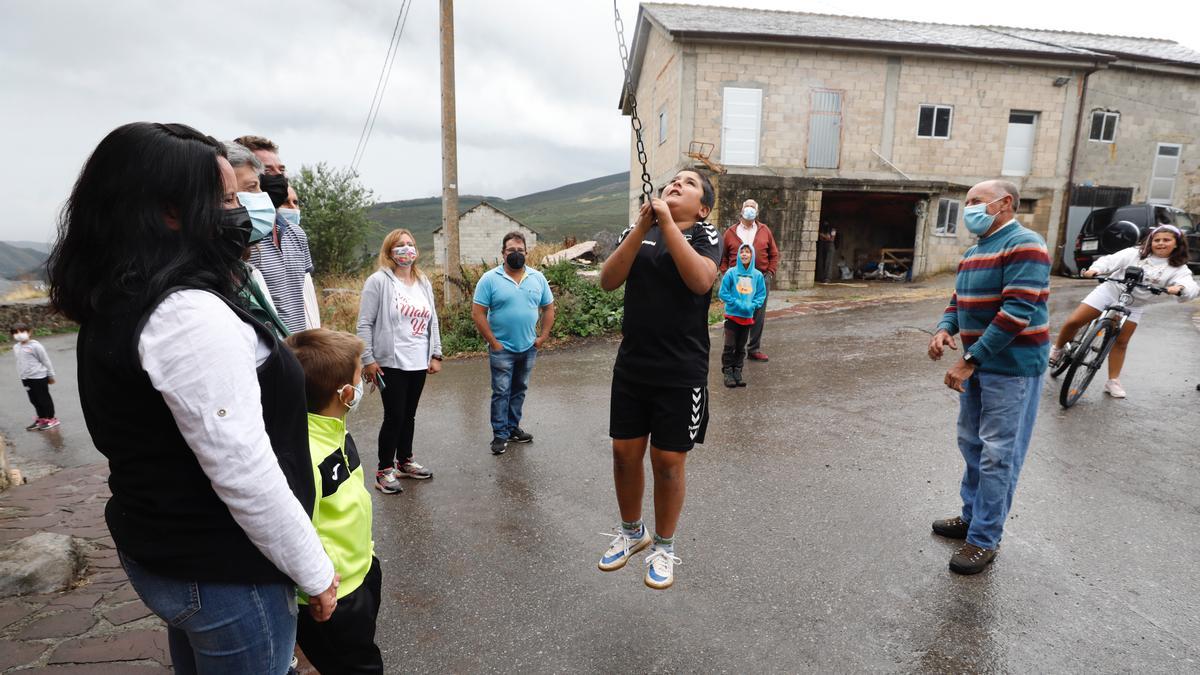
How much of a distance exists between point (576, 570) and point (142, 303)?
2535 mm

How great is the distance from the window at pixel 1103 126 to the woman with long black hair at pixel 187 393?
2464cm

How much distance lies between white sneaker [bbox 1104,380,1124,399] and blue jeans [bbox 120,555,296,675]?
7571 mm

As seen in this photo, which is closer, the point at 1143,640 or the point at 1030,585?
the point at 1143,640

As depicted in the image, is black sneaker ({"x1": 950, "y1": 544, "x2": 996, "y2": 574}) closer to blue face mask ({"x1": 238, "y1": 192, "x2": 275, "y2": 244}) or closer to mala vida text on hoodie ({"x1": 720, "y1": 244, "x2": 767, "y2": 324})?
blue face mask ({"x1": 238, "y1": 192, "x2": 275, "y2": 244})

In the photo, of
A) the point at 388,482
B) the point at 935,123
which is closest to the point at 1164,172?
the point at 935,123

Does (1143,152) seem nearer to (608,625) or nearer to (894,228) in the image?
(894,228)

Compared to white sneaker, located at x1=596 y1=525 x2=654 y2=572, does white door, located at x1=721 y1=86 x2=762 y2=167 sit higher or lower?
higher

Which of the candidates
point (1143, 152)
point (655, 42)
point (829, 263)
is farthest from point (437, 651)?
point (1143, 152)

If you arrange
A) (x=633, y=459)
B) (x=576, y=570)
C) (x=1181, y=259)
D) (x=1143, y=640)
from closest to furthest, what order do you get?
(x=1143, y=640), (x=633, y=459), (x=576, y=570), (x=1181, y=259)

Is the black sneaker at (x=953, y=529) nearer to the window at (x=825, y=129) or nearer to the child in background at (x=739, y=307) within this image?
the child in background at (x=739, y=307)

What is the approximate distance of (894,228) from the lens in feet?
68.5

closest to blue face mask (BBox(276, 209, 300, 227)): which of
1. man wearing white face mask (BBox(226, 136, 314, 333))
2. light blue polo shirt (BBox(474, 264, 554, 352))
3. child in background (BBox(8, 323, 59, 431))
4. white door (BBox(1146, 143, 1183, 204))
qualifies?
man wearing white face mask (BBox(226, 136, 314, 333))

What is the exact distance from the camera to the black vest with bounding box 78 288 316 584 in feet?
4.11

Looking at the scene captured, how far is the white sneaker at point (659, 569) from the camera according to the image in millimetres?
2803
